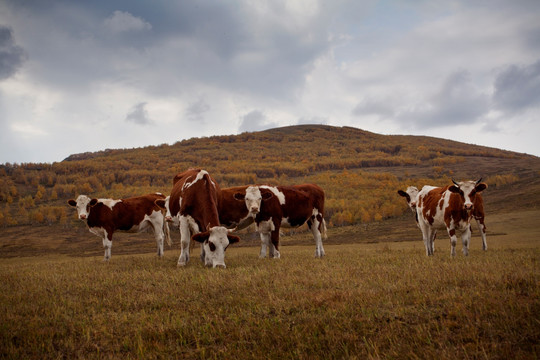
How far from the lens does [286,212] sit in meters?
15.3

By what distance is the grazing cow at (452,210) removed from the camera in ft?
41.7

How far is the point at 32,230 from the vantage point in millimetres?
44562

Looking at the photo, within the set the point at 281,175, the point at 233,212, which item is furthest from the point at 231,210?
the point at 281,175

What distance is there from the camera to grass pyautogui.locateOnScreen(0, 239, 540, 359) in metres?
4.42

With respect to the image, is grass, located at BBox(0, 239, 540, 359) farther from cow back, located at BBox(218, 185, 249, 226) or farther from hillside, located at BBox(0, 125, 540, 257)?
hillside, located at BBox(0, 125, 540, 257)

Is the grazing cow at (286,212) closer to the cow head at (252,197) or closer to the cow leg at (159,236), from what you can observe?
the cow head at (252,197)

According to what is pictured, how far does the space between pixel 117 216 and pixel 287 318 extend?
538 inches

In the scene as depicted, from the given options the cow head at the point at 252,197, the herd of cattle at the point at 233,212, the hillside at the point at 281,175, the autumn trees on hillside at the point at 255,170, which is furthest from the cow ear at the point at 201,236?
the autumn trees on hillside at the point at 255,170

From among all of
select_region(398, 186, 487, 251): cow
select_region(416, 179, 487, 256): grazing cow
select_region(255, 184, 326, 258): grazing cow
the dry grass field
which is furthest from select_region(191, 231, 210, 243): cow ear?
select_region(398, 186, 487, 251): cow

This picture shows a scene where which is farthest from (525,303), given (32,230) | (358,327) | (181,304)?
(32,230)

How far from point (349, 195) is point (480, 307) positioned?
60.0 meters

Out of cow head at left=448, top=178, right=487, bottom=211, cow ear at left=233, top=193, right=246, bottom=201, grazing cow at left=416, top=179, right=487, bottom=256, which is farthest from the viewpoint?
cow ear at left=233, top=193, right=246, bottom=201

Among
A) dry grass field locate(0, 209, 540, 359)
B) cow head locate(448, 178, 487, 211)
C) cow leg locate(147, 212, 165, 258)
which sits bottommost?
dry grass field locate(0, 209, 540, 359)

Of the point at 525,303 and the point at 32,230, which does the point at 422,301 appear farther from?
the point at 32,230
